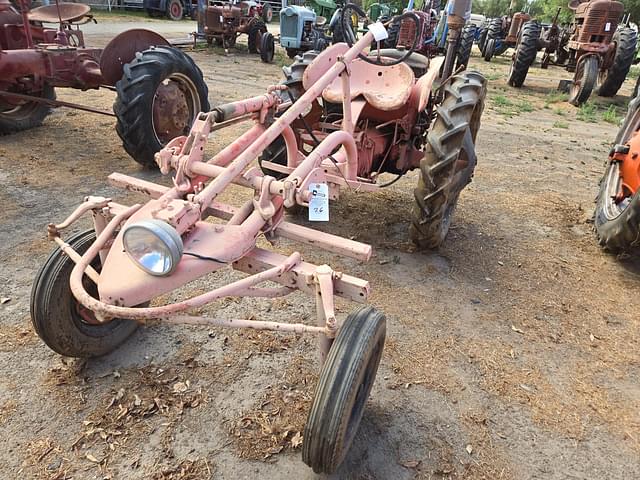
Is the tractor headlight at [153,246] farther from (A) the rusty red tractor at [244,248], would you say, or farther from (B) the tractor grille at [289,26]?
(B) the tractor grille at [289,26]

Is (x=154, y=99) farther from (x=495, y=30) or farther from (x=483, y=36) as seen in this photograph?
(x=483, y=36)

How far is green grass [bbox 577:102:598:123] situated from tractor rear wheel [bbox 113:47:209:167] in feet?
23.7

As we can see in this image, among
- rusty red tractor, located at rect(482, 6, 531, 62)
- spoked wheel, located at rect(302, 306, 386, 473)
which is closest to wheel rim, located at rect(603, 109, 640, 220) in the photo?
spoked wheel, located at rect(302, 306, 386, 473)

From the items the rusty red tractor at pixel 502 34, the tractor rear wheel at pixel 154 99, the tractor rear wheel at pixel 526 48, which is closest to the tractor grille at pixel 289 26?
the tractor rear wheel at pixel 526 48

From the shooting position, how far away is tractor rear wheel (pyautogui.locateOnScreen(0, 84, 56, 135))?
5.63 meters

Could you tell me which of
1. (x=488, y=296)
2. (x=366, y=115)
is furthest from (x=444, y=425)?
(x=366, y=115)

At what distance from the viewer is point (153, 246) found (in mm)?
1731

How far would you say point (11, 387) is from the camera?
232cm

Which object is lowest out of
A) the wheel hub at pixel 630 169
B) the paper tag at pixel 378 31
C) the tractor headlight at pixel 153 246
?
the wheel hub at pixel 630 169

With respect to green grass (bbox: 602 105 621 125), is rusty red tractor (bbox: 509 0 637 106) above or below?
above

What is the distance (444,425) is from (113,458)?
1485 mm

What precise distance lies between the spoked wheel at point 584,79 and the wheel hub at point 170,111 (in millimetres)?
8250

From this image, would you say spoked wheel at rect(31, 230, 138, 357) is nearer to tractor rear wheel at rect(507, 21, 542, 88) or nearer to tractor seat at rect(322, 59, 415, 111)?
tractor seat at rect(322, 59, 415, 111)

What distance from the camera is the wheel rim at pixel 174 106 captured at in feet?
15.6
